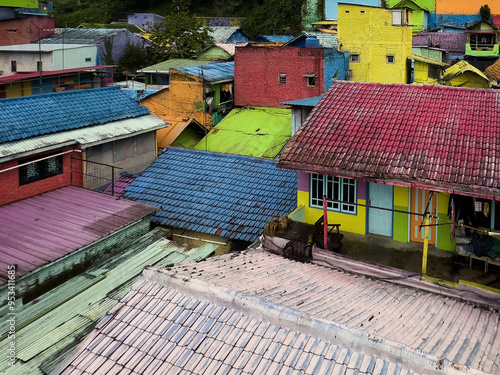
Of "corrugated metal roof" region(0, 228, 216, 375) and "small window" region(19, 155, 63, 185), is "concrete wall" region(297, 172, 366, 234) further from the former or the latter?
"small window" region(19, 155, 63, 185)

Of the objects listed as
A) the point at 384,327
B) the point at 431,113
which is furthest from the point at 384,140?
the point at 384,327

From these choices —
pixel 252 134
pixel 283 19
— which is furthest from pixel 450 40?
pixel 252 134

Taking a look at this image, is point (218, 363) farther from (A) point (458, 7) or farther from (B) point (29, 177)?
(A) point (458, 7)

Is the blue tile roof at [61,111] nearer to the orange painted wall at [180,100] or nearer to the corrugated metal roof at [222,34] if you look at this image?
the orange painted wall at [180,100]

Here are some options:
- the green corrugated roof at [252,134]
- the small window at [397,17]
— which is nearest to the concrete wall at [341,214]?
the green corrugated roof at [252,134]

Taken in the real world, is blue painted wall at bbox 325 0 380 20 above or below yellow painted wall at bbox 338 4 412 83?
above

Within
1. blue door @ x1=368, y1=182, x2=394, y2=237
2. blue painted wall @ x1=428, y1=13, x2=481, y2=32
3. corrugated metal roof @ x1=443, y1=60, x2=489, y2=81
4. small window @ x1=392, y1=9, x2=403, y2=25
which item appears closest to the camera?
blue door @ x1=368, y1=182, x2=394, y2=237

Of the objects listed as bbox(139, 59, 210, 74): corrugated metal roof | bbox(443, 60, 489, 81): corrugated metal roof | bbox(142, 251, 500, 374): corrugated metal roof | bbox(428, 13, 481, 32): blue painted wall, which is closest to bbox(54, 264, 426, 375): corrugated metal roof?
bbox(142, 251, 500, 374): corrugated metal roof

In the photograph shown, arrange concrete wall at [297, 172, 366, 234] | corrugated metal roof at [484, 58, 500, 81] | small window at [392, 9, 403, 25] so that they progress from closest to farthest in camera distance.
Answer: concrete wall at [297, 172, 366, 234]
small window at [392, 9, 403, 25]
corrugated metal roof at [484, 58, 500, 81]
